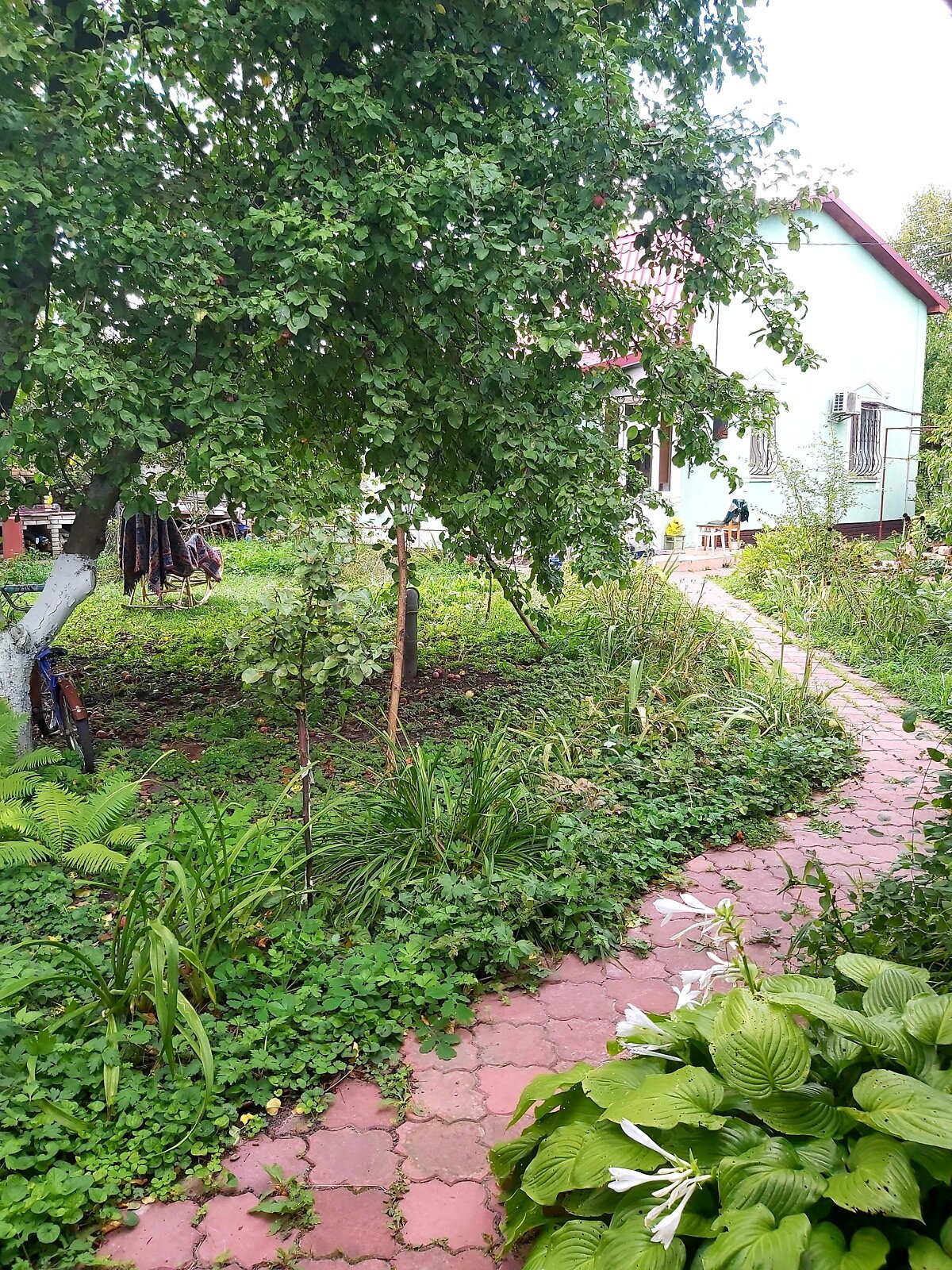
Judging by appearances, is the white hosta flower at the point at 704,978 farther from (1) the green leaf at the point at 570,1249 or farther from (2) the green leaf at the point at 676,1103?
(1) the green leaf at the point at 570,1249

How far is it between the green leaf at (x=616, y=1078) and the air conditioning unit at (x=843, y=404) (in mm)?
16114

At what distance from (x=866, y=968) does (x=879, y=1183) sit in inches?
22.6

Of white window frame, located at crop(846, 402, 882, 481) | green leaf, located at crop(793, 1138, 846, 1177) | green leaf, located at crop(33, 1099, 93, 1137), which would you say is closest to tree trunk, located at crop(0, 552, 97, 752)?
green leaf, located at crop(33, 1099, 93, 1137)

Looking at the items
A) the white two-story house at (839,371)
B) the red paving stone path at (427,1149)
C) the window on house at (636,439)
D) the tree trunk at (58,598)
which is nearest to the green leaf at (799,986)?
the red paving stone path at (427,1149)

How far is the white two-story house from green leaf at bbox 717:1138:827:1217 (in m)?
13.9

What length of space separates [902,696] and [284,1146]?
233 inches

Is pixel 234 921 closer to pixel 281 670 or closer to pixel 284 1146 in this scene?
pixel 284 1146

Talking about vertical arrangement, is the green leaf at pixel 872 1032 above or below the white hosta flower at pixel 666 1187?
above

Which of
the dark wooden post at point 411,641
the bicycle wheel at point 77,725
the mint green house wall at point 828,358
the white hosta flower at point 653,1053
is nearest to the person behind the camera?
the white hosta flower at point 653,1053

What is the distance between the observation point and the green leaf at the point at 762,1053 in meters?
1.45

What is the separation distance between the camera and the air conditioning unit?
1581 centimetres

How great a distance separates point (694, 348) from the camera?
15.9ft

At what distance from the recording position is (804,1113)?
1451 millimetres

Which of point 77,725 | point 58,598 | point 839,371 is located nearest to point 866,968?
point 77,725
